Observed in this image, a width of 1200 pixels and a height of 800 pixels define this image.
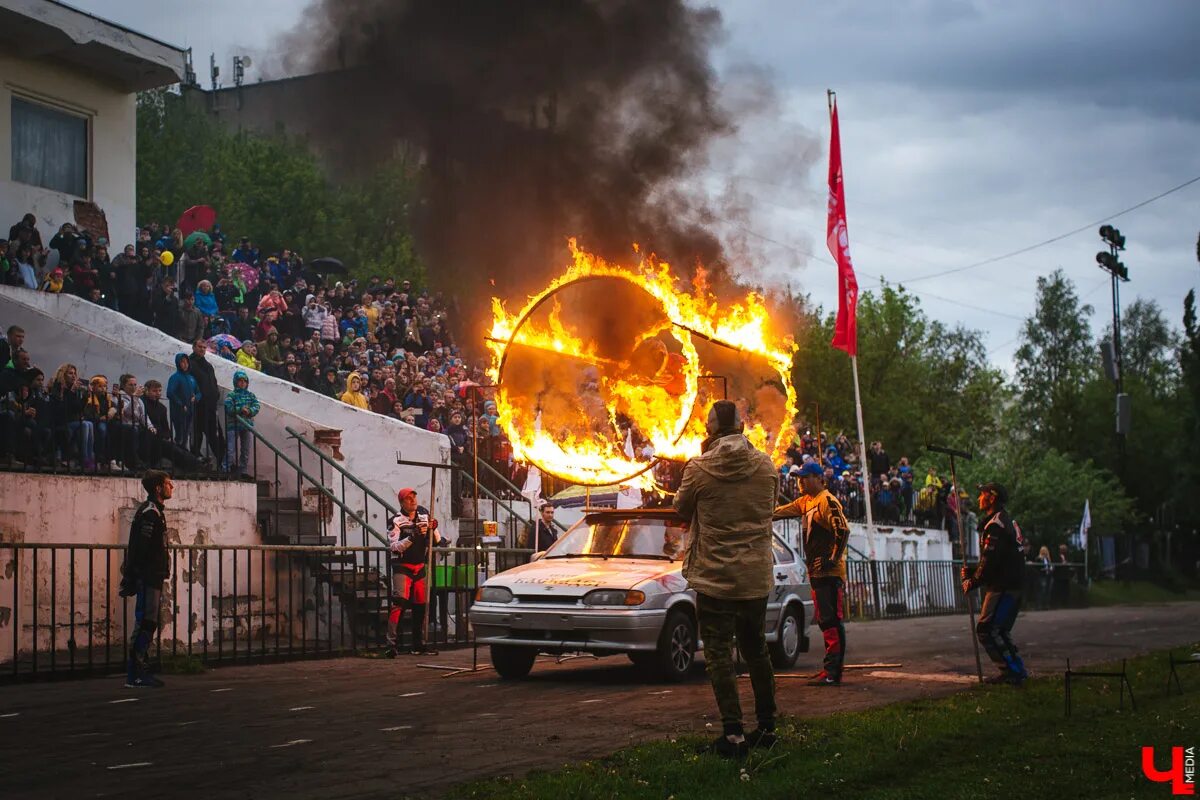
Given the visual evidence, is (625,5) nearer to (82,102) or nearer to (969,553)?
(82,102)

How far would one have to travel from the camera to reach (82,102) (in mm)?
24453

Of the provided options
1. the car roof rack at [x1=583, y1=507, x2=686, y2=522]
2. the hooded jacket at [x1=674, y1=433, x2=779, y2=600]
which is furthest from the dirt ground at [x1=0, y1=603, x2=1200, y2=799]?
the car roof rack at [x1=583, y1=507, x2=686, y2=522]

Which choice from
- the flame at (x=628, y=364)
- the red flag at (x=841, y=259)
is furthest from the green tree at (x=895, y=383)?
the flame at (x=628, y=364)

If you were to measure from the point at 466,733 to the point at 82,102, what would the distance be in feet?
61.2

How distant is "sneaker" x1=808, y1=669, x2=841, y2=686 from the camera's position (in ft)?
41.4

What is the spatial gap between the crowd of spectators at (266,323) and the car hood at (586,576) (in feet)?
21.1

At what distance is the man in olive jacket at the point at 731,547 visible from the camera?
27.8ft

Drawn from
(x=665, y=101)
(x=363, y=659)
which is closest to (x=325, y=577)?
(x=363, y=659)

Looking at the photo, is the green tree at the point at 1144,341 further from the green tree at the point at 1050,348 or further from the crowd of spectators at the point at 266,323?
the crowd of spectators at the point at 266,323

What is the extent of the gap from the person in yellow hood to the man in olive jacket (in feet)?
47.9

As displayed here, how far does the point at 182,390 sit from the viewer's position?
18.7m

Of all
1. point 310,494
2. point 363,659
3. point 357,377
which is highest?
point 357,377

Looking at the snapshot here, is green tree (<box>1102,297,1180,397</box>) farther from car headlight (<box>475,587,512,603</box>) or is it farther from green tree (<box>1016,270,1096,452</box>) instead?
car headlight (<box>475,587,512,603</box>)

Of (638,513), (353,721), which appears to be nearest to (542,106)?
(638,513)
